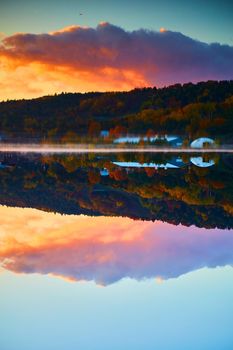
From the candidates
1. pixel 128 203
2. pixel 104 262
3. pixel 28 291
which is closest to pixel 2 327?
pixel 28 291

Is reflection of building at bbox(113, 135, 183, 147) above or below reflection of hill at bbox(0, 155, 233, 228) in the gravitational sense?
below

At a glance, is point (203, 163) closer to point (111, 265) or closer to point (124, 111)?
point (111, 265)

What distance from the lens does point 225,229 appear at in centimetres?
620

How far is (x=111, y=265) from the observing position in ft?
15.0

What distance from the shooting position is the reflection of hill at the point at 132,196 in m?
7.35

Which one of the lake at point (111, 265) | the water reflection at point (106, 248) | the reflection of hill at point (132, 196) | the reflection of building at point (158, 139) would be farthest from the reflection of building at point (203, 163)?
the reflection of building at point (158, 139)

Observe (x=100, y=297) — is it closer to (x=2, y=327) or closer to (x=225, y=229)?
(x=2, y=327)

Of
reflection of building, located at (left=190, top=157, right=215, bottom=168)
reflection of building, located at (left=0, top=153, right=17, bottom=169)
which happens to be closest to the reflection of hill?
reflection of building, located at (left=0, top=153, right=17, bottom=169)

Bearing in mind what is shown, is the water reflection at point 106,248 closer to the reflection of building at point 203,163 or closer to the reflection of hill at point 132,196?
the reflection of hill at point 132,196

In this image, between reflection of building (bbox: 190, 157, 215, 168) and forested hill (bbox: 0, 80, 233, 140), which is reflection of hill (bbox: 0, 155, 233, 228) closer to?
reflection of building (bbox: 190, 157, 215, 168)

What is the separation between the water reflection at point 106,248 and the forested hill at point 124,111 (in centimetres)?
5644

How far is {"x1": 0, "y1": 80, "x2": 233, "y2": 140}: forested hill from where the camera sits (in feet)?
213

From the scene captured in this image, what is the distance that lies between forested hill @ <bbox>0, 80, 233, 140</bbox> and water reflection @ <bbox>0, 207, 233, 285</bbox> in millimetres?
56437

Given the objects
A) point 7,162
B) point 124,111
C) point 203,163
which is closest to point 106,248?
point 7,162
